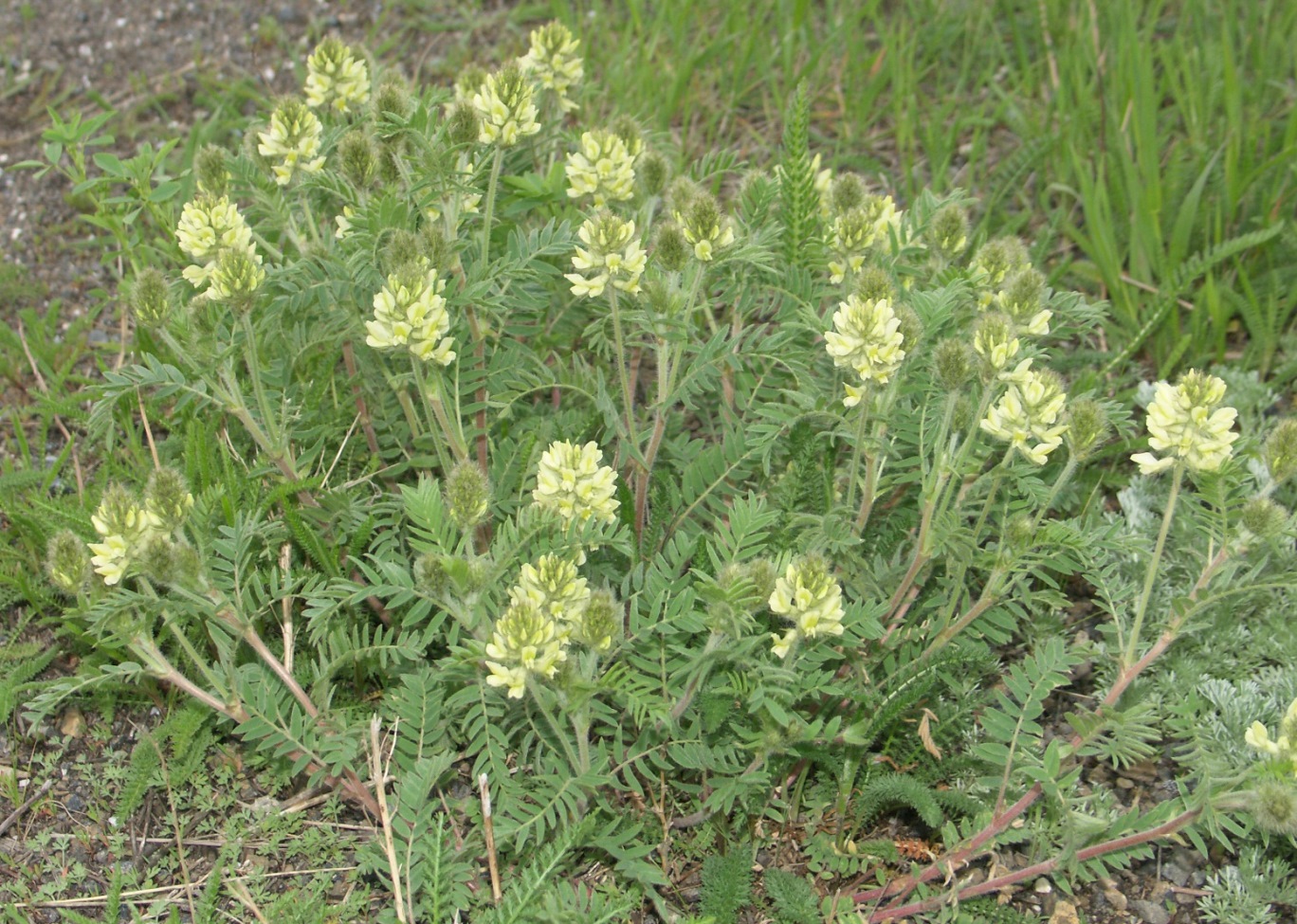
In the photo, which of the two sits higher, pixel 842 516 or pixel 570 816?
pixel 842 516

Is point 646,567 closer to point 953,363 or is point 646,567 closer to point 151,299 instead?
point 953,363

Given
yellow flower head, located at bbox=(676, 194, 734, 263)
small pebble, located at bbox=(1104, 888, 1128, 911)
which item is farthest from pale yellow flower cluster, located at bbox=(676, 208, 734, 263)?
small pebble, located at bbox=(1104, 888, 1128, 911)

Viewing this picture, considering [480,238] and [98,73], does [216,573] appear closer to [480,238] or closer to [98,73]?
[480,238]

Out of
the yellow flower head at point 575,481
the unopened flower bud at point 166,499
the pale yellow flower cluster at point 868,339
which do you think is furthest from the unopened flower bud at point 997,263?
the unopened flower bud at point 166,499

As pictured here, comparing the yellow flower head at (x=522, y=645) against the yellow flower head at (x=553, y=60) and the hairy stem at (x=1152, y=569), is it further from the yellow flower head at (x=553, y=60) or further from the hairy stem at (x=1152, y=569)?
the yellow flower head at (x=553, y=60)

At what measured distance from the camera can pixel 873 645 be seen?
2789 millimetres

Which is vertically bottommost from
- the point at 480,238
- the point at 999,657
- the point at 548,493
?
the point at 999,657

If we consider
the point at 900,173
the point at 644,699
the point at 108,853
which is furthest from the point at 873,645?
the point at 900,173

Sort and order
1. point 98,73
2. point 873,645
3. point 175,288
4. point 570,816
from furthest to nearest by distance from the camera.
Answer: point 98,73 < point 175,288 < point 873,645 < point 570,816

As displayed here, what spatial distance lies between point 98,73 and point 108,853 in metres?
3.34

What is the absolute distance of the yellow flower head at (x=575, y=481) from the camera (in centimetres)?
234

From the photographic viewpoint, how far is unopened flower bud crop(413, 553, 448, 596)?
2.21 m

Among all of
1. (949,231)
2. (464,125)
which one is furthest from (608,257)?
(949,231)

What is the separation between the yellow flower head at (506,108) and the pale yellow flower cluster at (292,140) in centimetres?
40
